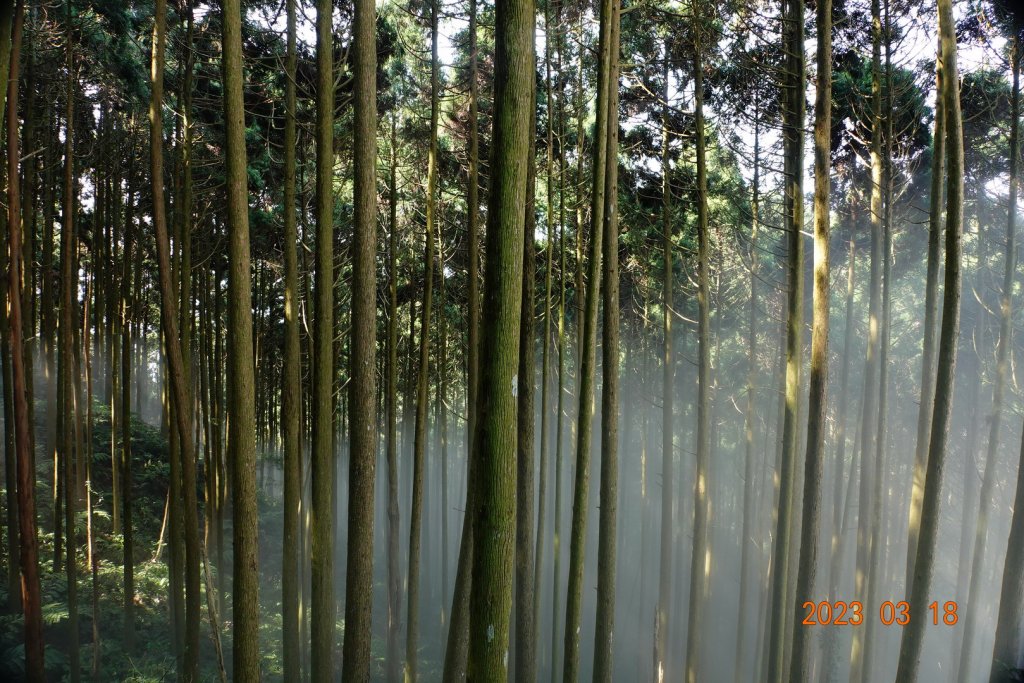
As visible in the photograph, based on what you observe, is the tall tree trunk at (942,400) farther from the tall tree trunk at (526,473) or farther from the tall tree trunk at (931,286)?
the tall tree trunk at (526,473)

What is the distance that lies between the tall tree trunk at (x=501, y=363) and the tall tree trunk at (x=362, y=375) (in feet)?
9.14

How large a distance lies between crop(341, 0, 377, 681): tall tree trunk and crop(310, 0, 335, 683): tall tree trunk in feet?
1.25

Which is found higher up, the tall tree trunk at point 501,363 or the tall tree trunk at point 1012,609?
the tall tree trunk at point 501,363

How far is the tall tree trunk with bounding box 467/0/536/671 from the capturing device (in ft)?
11.5

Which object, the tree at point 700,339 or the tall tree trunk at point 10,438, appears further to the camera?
the tree at point 700,339

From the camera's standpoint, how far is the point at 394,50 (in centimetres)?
1075

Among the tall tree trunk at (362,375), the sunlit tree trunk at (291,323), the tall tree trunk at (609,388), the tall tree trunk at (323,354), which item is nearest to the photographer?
the tall tree trunk at (362,375)

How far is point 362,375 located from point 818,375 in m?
5.10

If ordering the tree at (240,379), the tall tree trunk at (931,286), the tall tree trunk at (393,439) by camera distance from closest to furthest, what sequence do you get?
1. the tree at (240,379)
2. the tall tree trunk at (931,286)
3. the tall tree trunk at (393,439)

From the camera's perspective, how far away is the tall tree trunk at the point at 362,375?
6.07 m

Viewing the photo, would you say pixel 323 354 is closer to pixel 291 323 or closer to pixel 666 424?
pixel 291 323

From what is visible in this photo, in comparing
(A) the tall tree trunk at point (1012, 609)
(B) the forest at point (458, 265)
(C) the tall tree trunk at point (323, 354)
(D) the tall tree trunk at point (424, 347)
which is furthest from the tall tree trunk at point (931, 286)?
(C) the tall tree trunk at point (323, 354)

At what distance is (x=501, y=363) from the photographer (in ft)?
11.6

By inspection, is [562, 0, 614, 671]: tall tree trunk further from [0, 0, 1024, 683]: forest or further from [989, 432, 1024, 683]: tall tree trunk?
[989, 432, 1024, 683]: tall tree trunk
